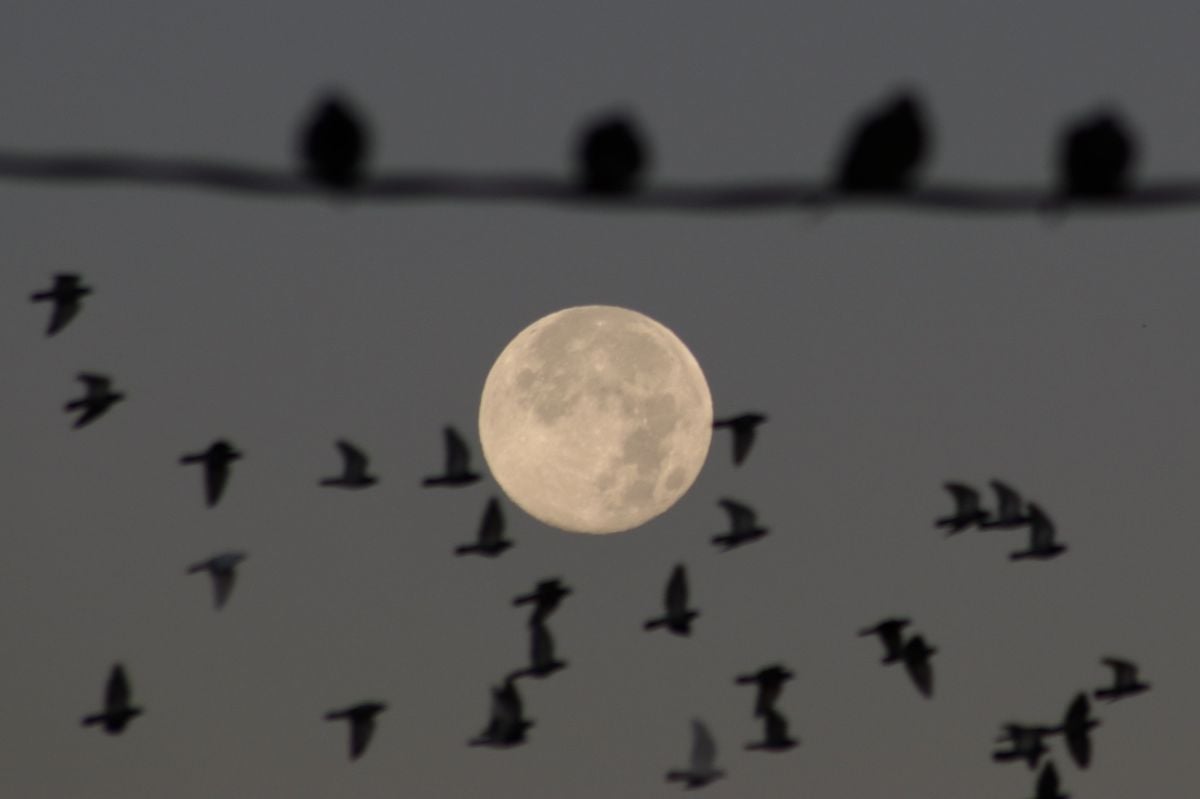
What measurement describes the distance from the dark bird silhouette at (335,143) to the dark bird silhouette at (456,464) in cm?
2679

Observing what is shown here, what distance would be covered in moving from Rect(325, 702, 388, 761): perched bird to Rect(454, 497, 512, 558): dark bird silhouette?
17.1 ft

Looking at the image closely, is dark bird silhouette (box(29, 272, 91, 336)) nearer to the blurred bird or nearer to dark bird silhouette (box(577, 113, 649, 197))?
the blurred bird

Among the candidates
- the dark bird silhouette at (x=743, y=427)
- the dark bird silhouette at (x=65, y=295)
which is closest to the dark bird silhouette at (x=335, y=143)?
the dark bird silhouette at (x=65, y=295)

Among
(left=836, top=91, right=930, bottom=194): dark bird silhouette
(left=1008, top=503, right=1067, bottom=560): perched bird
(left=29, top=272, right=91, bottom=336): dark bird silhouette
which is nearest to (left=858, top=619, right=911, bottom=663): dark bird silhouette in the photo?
(left=1008, top=503, right=1067, bottom=560): perched bird

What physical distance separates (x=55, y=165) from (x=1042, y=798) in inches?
1341

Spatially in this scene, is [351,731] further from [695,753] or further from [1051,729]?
[1051,729]

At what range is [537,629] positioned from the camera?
132 ft

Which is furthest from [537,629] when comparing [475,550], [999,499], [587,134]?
[587,134]

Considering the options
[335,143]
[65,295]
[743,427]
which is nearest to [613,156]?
[335,143]

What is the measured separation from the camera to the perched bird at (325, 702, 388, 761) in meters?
42.1

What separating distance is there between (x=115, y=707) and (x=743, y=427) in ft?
38.6

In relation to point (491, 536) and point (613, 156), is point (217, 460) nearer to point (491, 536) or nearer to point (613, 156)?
point (491, 536)

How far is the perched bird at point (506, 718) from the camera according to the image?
4088 cm

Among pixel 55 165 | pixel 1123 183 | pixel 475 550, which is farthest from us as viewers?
pixel 475 550
